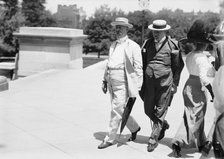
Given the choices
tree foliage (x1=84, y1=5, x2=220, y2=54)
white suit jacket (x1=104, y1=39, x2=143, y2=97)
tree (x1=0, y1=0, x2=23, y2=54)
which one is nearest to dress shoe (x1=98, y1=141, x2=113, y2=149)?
white suit jacket (x1=104, y1=39, x2=143, y2=97)

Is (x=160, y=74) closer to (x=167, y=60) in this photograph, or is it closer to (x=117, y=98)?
(x=167, y=60)

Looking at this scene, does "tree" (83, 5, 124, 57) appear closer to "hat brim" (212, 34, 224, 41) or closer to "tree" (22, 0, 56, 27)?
"tree" (22, 0, 56, 27)

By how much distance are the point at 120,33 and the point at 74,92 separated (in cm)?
524

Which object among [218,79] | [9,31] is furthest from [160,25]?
[9,31]

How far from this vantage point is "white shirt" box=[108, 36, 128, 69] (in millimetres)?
5820

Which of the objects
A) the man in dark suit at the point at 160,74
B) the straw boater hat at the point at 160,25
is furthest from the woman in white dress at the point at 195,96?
the straw boater hat at the point at 160,25

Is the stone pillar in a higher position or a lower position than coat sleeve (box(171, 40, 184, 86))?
lower

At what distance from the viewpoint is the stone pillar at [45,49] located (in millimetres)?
16391

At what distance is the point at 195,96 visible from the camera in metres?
5.49

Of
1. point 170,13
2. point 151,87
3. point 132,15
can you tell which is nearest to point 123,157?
point 151,87

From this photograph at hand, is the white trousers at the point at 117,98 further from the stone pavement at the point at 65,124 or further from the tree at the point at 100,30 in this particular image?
the tree at the point at 100,30

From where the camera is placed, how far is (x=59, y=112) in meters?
8.33

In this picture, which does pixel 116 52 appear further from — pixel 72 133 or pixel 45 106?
pixel 45 106

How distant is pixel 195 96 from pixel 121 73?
3.33 feet
